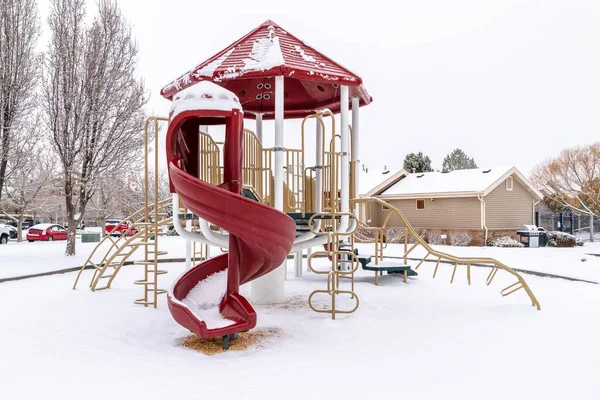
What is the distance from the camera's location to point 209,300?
5562mm

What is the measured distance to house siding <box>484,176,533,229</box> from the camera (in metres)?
23.1

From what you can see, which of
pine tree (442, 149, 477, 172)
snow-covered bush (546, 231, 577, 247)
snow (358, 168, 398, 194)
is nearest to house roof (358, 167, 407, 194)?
snow (358, 168, 398, 194)

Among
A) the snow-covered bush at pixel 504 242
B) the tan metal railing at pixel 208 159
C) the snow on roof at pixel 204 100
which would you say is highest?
the snow on roof at pixel 204 100

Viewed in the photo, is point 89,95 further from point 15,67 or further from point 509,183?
point 509,183

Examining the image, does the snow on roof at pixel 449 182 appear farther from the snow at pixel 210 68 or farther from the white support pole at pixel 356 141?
the snow at pixel 210 68

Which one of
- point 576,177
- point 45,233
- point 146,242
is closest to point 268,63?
point 146,242

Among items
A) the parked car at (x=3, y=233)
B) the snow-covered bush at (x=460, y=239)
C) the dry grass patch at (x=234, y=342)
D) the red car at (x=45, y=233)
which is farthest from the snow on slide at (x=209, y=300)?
the red car at (x=45, y=233)

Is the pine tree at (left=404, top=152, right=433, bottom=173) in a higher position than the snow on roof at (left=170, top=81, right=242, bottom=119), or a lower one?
higher

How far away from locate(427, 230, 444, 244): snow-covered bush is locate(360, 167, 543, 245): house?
29 cm

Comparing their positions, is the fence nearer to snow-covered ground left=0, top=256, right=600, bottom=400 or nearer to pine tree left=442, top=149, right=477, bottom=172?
pine tree left=442, top=149, right=477, bottom=172

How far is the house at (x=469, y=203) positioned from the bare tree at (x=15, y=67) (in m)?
15.7

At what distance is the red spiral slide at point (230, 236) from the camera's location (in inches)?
190

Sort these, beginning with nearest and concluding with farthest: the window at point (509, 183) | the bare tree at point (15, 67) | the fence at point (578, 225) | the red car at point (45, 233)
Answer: the bare tree at point (15, 67), the window at point (509, 183), the red car at point (45, 233), the fence at point (578, 225)

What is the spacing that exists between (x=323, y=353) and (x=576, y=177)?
114 feet
